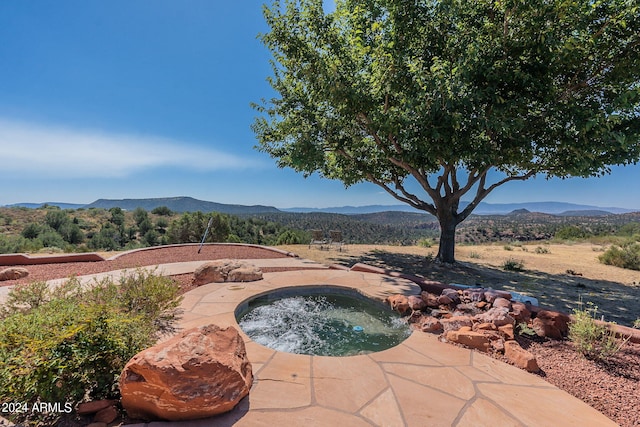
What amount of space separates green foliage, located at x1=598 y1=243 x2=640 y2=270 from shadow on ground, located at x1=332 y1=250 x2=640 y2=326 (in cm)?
347

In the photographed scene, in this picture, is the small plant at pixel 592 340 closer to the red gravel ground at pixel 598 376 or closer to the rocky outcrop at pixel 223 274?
the red gravel ground at pixel 598 376

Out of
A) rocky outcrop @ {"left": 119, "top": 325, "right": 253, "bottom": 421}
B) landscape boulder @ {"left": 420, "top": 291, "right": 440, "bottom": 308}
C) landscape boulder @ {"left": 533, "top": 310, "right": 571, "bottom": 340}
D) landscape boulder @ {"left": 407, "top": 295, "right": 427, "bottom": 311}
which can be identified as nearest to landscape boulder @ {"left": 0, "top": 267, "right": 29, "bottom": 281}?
rocky outcrop @ {"left": 119, "top": 325, "right": 253, "bottom": 421}

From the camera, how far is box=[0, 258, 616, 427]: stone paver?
2184 millimetres

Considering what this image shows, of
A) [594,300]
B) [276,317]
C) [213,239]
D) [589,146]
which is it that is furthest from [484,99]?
[213,239]

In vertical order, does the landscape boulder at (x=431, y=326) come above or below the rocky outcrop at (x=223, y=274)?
below

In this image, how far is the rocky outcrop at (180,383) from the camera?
2.04 m

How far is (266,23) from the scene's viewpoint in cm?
815

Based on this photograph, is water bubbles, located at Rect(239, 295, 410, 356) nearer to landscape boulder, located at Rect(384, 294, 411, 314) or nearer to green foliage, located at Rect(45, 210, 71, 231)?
landscape boulder, located at Rect(384, 294, 411, 314)

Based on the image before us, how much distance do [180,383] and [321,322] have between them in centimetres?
256

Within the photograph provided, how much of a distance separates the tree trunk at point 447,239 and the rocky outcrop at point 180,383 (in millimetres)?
8232

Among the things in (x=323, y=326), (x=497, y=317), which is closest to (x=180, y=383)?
(x=323, y=326)

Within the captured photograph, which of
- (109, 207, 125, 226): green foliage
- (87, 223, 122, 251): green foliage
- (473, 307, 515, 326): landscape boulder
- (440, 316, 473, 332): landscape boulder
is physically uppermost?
(109, 207, 125, 226): green foliage

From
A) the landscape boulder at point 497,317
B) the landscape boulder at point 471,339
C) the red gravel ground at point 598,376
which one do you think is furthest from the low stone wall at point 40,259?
the red gravel ground at point 598,376

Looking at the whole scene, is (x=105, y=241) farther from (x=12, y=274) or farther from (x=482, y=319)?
(x=482, y=319)
